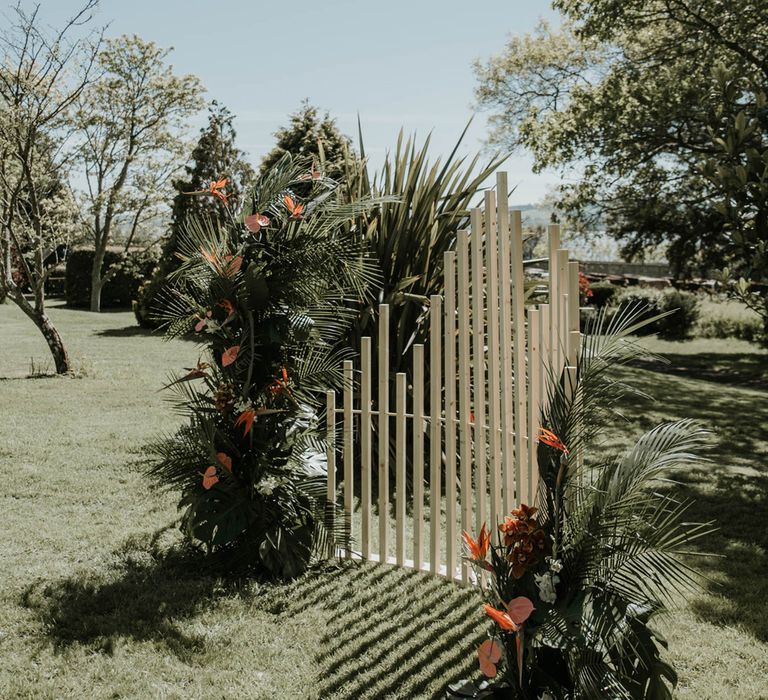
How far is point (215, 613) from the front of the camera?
3.85 m

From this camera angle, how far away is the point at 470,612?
394 cm

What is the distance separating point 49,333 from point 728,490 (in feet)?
27.8

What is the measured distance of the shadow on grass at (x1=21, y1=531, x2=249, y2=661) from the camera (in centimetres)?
359

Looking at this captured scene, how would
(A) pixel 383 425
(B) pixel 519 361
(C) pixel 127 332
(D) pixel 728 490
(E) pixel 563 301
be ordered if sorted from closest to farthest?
(E) pixel 563 301
(B) pixel 519 361
(A) pixel 383 425
(D) pixel 728 490
(C) pixel 127 332

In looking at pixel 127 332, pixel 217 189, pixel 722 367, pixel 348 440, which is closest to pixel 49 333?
pixel 127 332

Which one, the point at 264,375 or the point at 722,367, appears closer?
the point at 264,375

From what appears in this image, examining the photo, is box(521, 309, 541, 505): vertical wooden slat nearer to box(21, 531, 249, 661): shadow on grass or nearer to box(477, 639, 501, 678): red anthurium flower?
box(477, 639, 501, 678): red anthurium flower

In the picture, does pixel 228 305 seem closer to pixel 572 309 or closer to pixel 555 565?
pixel 572 309

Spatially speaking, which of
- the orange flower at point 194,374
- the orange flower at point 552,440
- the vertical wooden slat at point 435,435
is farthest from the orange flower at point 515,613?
the orange flower at point 194,374

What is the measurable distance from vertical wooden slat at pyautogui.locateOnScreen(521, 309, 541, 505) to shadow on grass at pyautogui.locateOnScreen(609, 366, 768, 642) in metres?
0.76

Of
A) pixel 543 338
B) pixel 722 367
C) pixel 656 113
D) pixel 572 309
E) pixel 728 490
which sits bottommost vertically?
pixel 728 490

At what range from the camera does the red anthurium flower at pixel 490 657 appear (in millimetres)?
2473

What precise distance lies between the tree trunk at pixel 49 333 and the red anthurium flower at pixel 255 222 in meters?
7.39

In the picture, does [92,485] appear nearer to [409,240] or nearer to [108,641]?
[108,641]
